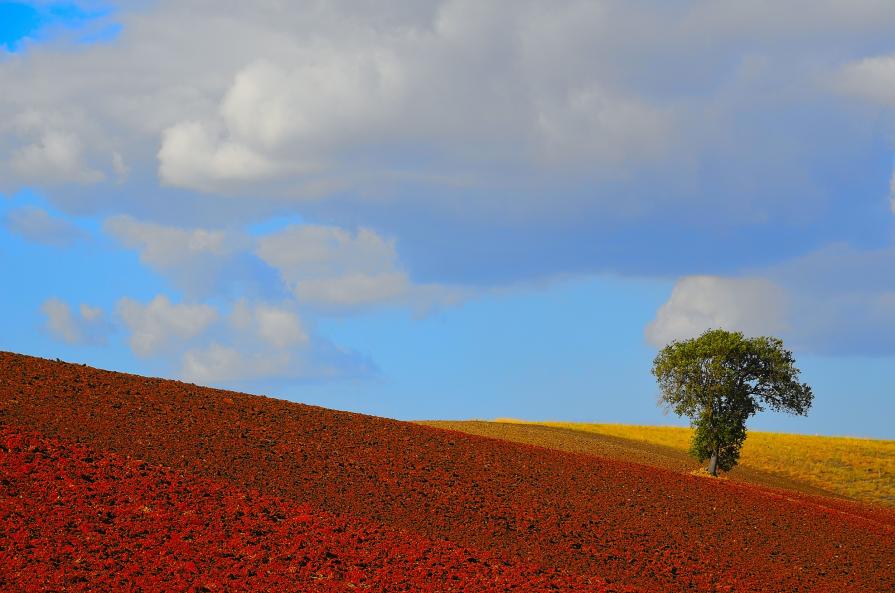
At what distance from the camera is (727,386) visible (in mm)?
46812

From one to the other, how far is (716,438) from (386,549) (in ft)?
104

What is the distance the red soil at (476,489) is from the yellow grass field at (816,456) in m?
28.6

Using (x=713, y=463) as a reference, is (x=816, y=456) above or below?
above

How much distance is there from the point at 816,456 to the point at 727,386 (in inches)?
999

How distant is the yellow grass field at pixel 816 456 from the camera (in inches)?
2333

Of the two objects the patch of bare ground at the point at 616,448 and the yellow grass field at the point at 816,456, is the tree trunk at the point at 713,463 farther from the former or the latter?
the yellow grass field at the point at 816,456

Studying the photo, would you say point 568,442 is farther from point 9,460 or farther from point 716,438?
point 9,460

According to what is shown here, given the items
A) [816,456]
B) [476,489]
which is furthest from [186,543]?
[816,456]

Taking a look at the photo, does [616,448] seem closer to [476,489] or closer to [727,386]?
[727,386]

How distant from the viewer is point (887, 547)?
29.0 meters

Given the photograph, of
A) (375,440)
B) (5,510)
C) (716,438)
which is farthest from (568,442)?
(5,510)

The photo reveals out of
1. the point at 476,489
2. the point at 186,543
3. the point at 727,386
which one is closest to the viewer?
the point at 186,543

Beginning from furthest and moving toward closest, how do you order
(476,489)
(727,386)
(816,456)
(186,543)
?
A: (816,456)
(727,386)
(476,489)
(186,543)

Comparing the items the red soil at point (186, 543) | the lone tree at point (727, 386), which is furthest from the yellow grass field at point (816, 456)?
the red soil at point (186, 543)
